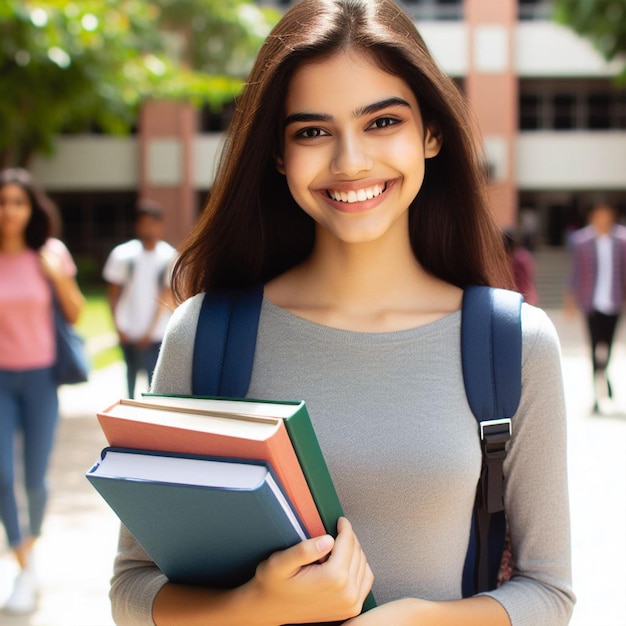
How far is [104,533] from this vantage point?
18.7 feet

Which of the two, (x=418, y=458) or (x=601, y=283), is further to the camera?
(x=601, y=283)

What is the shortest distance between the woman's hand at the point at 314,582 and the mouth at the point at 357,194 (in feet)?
1.90

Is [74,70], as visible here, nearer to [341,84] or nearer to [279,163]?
[279,163]

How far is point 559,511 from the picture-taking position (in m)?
1.78

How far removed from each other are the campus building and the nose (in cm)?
2717

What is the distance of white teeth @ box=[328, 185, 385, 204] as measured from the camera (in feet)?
5.94

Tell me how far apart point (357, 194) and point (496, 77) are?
1145 inches

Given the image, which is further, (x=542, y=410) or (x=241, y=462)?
(x=542, y=410)

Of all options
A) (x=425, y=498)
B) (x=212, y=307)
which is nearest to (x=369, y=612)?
(x=425, y=498)

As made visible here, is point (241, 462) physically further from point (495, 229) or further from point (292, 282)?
point (495, 229)

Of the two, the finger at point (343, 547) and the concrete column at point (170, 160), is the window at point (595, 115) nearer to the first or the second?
the concrete column at point (170, 160)

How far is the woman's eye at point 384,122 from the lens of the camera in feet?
5.94

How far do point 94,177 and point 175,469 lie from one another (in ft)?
107

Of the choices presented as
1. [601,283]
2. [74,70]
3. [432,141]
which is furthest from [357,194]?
[601,283]
